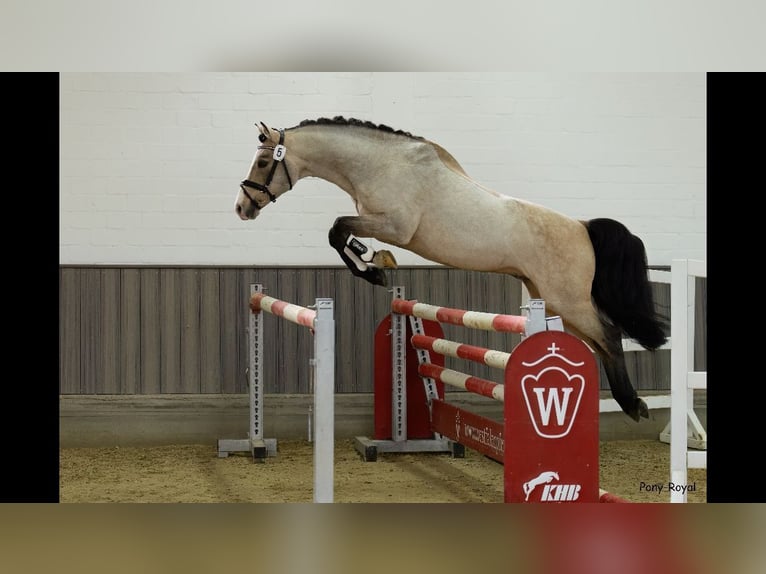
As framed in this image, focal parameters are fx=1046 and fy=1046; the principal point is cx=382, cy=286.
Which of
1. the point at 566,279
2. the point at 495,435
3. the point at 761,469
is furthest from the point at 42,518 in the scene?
the point at 761,469

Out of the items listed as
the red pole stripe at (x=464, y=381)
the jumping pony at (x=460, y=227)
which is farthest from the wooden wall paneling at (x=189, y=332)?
the red pole stripe at (x=464, y=381)

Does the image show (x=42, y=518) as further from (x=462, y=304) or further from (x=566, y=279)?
(x=566, y=279)

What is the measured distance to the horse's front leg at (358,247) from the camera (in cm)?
391

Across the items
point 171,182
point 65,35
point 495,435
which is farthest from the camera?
point 171,182

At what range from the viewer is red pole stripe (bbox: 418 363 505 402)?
139 inches

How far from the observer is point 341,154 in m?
3.91

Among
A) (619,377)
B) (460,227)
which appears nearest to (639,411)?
(619,377)

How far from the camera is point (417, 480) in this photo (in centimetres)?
405

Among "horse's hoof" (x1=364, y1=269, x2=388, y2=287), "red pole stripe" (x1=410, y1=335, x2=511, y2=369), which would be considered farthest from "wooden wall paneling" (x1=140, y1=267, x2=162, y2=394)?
"red pole stripe" (x1=410, y1=335, x2=511, y2=369)

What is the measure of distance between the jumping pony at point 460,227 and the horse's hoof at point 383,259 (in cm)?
4

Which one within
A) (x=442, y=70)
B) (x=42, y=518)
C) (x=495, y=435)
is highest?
(x=442, y=70)

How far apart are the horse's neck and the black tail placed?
86 cm

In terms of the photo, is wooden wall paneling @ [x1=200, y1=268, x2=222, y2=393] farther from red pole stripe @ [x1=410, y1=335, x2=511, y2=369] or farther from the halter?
red pole stripe @ [x1=410, y1=335, x2=511, y2=369]

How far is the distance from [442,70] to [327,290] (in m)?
0.99
